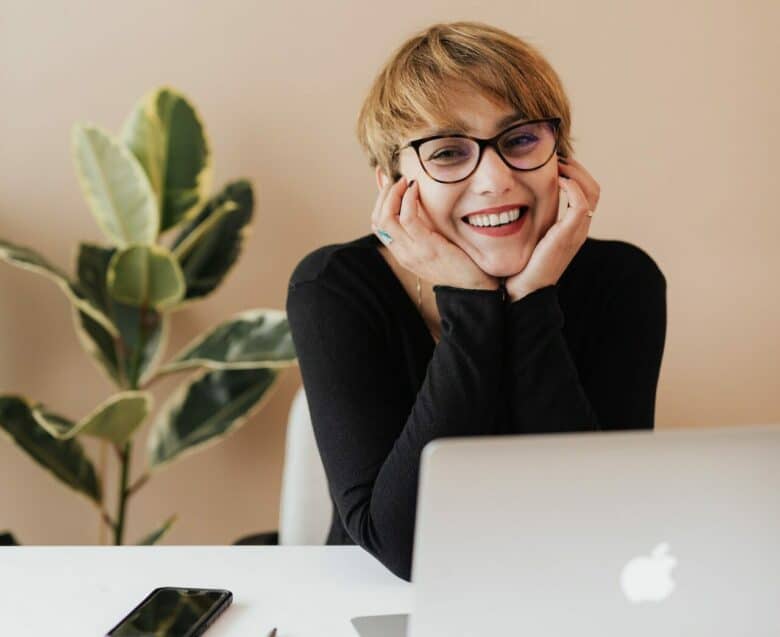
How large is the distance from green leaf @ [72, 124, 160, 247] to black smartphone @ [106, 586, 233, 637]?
1068 mm

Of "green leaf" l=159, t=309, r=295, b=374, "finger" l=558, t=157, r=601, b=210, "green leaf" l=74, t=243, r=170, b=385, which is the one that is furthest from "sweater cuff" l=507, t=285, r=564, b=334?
"green leaf" l=74, t=243, r=170, b=385

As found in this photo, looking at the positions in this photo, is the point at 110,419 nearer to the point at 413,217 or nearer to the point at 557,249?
the point at 413,217

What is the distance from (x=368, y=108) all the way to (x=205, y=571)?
2.28 feet

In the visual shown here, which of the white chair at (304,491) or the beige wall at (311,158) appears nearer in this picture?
the white chair at (304,491)

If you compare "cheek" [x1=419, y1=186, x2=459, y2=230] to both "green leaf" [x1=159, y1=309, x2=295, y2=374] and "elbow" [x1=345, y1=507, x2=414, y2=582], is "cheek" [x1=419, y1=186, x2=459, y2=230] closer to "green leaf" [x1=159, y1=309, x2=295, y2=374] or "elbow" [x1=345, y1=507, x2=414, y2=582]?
"elbow" [x1=345, y1=507, x2=414, y2=582]

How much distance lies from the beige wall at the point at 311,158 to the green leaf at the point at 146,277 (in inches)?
13.5

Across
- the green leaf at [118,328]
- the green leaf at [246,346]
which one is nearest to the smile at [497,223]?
the green leaf at [246,346]

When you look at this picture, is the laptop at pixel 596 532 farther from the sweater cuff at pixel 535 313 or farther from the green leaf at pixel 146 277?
the green leaf at pixel 146 277

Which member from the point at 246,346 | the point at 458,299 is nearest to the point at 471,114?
the point at 458,299

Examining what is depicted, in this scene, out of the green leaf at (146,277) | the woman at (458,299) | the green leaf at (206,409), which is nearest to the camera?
the woman at (458,299)

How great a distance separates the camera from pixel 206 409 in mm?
2064

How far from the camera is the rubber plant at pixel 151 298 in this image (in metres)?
1.95

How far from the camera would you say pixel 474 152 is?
1.29 m

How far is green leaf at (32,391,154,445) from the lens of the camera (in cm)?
192
